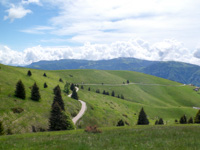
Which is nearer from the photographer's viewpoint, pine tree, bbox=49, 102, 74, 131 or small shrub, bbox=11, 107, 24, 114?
pine tree, bbox=49, 102, 74, 131

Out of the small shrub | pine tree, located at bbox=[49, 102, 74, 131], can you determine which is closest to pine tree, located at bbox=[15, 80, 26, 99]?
the small shrub

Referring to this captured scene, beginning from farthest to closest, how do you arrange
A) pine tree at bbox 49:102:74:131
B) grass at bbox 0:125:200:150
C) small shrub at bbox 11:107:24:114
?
small shrub at bbox 11:107:24:114 → pine tree at bbox 49:102:74:131 → grass at bbox 0:125:200:150

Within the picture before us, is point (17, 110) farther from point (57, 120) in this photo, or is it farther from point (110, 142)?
point (110, 142)

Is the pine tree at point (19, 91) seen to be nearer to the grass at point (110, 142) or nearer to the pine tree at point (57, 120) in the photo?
the pine tree at point (57, 120)

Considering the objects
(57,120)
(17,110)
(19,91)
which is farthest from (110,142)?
(19,91)

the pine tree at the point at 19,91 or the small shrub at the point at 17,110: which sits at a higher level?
the pine tree at the point at 19,91

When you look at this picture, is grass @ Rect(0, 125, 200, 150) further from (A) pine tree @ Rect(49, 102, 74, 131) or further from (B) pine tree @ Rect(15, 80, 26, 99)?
(B) pine tree @ Rect(15, 80, 26, 99)

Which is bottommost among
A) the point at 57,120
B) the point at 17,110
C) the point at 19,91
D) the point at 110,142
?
the point at 17,110

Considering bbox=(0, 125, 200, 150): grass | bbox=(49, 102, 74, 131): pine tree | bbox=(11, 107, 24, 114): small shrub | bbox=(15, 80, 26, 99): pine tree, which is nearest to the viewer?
bbox=(0, 125, 200, 150): grass

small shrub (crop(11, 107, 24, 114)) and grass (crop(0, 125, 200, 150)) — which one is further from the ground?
grass (crop(0, 125, 200, 150))

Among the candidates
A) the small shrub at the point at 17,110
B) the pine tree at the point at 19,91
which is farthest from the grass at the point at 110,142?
the pine tree at the point at 19,91

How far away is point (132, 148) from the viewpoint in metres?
10.9

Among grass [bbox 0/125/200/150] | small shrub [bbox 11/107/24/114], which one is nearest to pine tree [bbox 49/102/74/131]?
small shrub [bbox 11/107/24/114]

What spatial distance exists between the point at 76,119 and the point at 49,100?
14.4 m
